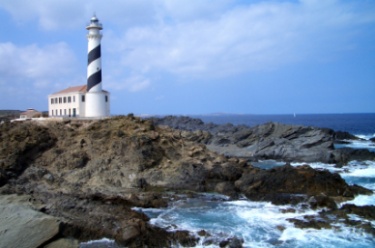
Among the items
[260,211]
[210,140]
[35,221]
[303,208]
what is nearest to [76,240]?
[35,221]

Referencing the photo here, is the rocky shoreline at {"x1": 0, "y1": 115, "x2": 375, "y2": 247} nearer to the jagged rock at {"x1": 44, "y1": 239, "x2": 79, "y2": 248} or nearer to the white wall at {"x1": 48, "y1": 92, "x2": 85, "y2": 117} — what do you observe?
the jagged rock at {"x1": 44, "y1": 239, "x2": 79, "y2": 248}

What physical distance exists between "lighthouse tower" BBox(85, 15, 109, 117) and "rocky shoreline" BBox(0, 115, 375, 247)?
3757 millimetres

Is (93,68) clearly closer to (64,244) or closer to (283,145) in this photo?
(283,145)

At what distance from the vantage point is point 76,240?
37.0 feet

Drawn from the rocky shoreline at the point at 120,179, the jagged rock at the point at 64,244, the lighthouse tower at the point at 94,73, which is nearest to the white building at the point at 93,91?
the lighthouse tower at the point at 94,73

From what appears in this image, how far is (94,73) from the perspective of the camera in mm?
26516

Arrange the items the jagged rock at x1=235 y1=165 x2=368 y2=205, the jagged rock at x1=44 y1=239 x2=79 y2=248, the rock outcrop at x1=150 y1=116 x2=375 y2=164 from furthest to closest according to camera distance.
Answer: the rock outcrop at x1=150 y1=116 x2=375 y2=164, the jagged rock at x1=235 y1=165 x2=368 y2=205, the jagged rock at x1=44 y1=239 x2=79 y2=248

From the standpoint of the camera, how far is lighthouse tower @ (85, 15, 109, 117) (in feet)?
86.9

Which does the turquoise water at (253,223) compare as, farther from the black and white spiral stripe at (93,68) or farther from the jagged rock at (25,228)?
the black and white spiral stripe at (93,68)

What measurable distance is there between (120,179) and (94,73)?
1108 cm

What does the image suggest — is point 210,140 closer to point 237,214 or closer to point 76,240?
point 237,214

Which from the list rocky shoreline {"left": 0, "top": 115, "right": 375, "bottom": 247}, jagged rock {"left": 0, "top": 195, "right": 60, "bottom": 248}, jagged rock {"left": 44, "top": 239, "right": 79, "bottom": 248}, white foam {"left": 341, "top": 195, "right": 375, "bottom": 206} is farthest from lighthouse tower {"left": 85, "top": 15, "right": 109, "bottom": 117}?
white foam {"left": 341, "top": 195, "right": 375, "bottom": 206}

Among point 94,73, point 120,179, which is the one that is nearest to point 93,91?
point 94,73

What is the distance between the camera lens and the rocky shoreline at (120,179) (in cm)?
1189
